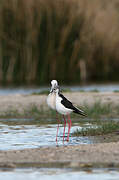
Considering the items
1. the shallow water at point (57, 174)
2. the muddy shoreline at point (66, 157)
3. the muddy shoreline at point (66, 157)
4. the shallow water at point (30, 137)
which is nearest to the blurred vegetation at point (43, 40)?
the shallow water at point (30, 137)

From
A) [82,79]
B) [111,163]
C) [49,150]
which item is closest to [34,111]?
[49,150]

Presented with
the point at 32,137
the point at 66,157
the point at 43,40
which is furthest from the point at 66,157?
the point at 43,40

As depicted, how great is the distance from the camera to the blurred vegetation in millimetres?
21328

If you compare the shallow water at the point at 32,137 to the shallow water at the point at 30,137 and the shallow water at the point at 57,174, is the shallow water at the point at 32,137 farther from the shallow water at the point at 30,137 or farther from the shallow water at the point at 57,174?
the shallow water at the point at 57,174

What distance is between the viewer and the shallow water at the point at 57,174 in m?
5.71

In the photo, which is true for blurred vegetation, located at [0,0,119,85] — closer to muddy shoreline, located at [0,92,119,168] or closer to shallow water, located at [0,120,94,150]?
shallow water, located at [0,120,94,150]

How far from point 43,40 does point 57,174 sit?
1615 cm

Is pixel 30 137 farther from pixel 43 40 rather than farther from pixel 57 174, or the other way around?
pixel 43 40

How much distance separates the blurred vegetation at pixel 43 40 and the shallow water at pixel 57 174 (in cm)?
1511

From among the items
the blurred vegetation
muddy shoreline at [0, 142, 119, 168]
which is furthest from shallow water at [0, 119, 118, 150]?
the blurred vegetation

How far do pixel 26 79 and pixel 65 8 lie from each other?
3052 mm

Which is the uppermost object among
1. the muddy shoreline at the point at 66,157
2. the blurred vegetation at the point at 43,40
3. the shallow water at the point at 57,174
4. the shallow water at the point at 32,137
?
the blurred vegetation at the point at 43,40

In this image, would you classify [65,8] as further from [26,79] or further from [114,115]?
[114,115]

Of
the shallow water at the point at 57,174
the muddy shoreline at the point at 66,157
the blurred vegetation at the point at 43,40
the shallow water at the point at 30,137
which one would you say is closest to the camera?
the shallow water at the point at 57,174
